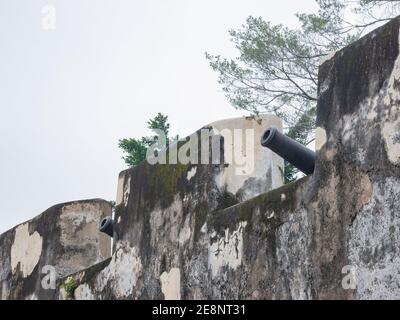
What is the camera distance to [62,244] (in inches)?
232

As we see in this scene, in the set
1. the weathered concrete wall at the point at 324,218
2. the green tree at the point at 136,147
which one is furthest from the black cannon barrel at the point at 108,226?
the green tree at the point at 136,147

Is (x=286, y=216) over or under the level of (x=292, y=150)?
under

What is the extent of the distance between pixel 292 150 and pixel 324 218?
408 mm

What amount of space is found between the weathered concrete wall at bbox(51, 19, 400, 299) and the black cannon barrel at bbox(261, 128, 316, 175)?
0.35 ft

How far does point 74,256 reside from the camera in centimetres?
590

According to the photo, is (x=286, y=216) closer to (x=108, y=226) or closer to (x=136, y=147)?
(x=108, y=226)

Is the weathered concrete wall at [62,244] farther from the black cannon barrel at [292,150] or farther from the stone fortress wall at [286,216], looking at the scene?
the black cannon barrel at [292,150]

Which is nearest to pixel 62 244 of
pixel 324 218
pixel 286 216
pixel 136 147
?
pixel 286 216

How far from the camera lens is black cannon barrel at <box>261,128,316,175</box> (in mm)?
3547

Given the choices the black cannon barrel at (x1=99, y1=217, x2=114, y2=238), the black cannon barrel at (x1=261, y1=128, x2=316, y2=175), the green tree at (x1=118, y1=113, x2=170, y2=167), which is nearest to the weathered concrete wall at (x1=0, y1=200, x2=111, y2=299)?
the black cannon barrel at (x1=99, y1=217, x2=114, y2=238)

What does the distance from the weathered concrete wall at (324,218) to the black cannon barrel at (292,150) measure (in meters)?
0.11

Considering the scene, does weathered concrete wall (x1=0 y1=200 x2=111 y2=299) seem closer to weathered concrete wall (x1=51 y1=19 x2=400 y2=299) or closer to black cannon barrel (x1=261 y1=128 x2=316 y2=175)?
weathered concrete wall (x1=51 y1=19 x2=400 y2=299)
